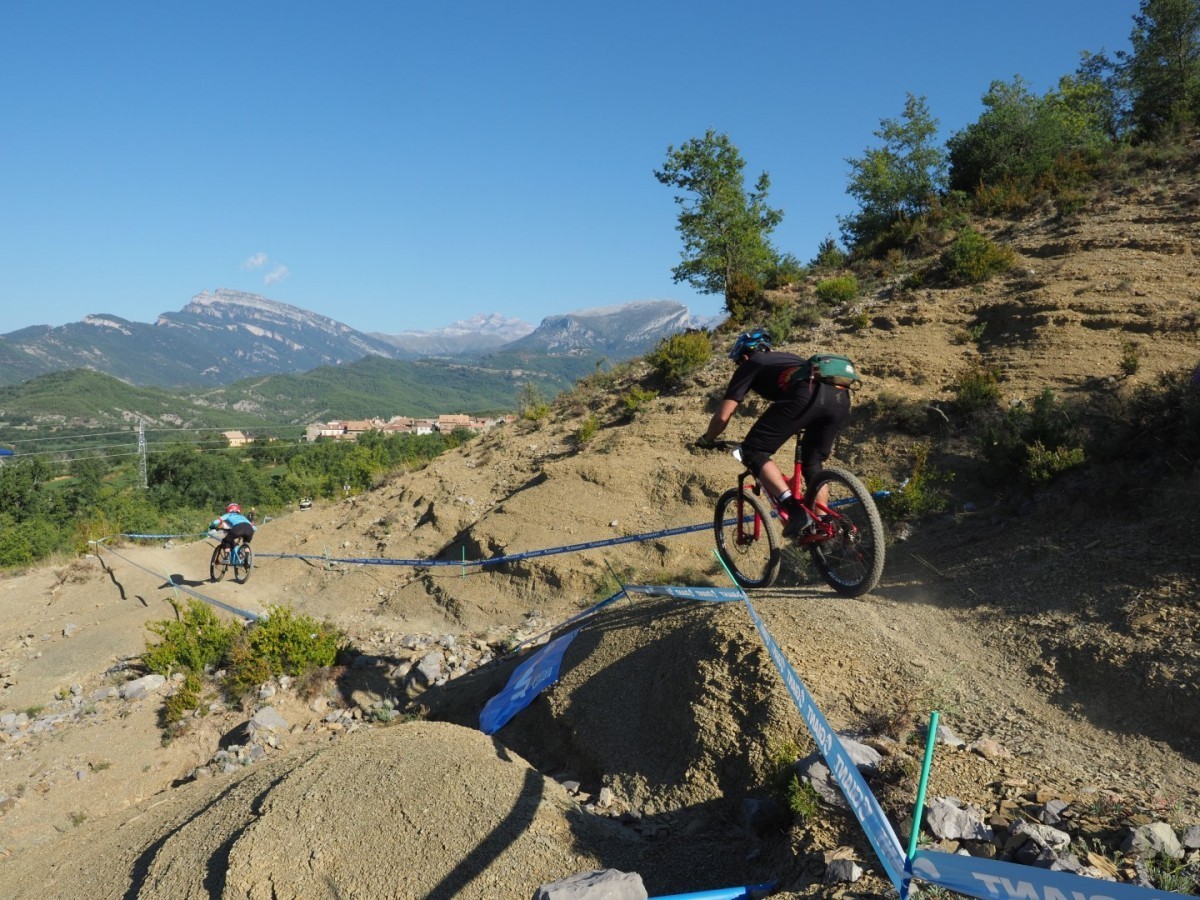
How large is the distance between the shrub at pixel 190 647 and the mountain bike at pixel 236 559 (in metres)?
3.35

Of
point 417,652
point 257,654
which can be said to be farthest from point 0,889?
point 417,652

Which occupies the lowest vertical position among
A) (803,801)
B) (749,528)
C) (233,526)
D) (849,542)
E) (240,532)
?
(240,532)

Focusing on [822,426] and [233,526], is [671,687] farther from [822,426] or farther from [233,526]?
[233,526]

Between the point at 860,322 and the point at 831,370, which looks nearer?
the point at 831,370

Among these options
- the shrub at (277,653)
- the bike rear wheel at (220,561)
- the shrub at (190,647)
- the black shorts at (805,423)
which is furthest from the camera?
the bike rear wheel at (220,561)

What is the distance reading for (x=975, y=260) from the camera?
52.3 feet

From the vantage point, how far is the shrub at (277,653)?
10094 mm

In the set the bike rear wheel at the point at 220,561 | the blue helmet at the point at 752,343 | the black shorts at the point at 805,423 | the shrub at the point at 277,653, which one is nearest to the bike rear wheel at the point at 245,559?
the bike rear wheel at the point at 220,561

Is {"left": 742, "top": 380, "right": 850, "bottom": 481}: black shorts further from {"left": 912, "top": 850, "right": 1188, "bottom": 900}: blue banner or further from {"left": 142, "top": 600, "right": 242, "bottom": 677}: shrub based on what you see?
{"left": 142, "top": 600, "right": 242, "bottom": 677}: shrub

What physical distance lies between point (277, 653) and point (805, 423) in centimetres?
842

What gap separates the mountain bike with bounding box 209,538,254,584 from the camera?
14.7 meters

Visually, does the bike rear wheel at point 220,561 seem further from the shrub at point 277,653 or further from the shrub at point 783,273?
the shrub at point 783,273

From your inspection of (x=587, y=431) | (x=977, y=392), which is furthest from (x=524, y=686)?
(x=587, y=431)

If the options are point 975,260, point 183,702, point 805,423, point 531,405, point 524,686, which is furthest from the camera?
point 531,405
